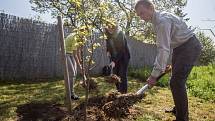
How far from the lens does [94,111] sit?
6383 millimetres

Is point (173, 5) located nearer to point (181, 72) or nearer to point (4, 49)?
point (4, 49)

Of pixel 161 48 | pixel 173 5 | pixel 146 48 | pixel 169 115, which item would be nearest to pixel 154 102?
→ pixel 169 115

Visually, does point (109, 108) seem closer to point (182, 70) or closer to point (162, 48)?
point (182, 70)

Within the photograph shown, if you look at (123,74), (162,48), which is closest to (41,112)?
(123,74)

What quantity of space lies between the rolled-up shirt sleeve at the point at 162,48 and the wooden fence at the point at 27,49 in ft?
19.9

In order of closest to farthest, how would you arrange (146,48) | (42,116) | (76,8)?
(76,8) < (42,116) < (146,48)

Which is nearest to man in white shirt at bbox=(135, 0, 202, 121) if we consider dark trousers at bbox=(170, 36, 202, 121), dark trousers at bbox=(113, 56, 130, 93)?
dark trousers at bbox=(170, 36, 202, 121)

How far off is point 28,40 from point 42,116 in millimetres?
6906

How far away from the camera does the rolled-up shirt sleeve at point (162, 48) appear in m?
5.03

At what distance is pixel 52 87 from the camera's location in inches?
422

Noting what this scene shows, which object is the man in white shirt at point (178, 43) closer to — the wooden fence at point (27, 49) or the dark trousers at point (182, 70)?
the dark trousers at point (182, 70)

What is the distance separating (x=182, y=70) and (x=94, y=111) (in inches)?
64.6

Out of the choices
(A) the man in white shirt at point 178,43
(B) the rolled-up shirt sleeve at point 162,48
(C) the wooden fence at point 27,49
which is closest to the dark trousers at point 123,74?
(A) the man in white shirt at point 178,43

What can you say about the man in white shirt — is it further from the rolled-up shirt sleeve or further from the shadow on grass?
the shadow on grass
